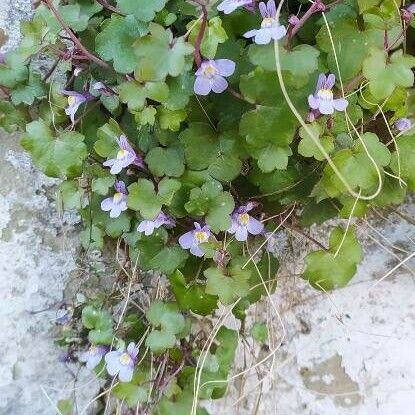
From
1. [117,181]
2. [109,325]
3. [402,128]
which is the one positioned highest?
[117,181]

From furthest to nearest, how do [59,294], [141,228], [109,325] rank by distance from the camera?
[59,294]
[109,325]
[141,228]

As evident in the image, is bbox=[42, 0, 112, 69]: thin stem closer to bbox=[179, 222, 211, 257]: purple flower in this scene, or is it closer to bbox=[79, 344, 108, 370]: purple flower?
bbox=[179, 222, 211, 257]: purple flower

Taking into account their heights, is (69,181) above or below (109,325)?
above

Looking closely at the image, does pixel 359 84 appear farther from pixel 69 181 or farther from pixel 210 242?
pixel 69 181

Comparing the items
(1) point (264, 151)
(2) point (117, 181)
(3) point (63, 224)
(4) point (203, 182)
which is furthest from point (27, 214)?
(1) point (264, 151)

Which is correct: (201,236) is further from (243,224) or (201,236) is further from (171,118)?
(171,118)

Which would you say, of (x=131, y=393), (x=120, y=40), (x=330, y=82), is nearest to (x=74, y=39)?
(x=120, y=40)

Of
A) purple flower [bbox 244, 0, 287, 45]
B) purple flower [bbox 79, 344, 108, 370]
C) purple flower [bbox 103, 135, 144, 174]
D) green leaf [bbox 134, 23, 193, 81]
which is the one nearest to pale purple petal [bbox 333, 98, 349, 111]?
purple flower [bbox 244, 0, 287, 45]
